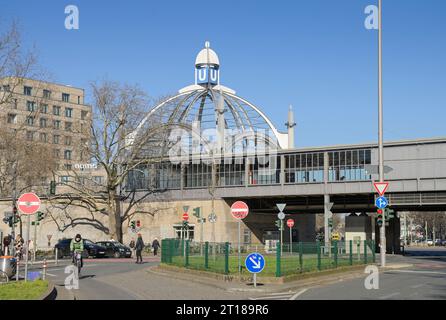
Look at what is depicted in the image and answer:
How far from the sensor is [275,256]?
24984 mm

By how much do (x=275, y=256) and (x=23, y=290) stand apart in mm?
10505

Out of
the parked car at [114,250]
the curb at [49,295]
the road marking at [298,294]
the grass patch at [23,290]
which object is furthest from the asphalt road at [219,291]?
the parked car at [114,250]

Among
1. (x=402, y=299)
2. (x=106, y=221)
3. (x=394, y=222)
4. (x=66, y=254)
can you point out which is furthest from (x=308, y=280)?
(x=394, y=222)

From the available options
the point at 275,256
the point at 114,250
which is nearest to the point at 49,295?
the point at 275,256

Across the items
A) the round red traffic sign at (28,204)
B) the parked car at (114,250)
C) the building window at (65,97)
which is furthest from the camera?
the building window at (65,97)

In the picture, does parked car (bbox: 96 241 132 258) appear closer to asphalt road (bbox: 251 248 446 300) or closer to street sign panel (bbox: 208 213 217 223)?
street sign panel (bbox: 208 213 217 223)

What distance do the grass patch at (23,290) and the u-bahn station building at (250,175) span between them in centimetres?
3609

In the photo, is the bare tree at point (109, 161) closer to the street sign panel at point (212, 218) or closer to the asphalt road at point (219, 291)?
the street sign panel at point (212, 218)

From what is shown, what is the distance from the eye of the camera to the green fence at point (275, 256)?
956 inches

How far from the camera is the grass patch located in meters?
16.3

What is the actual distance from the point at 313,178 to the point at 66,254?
25.3 m

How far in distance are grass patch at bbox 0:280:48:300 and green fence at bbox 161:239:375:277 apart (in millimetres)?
7547

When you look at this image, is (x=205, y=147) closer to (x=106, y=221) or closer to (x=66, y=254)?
(x=106, y=221)
